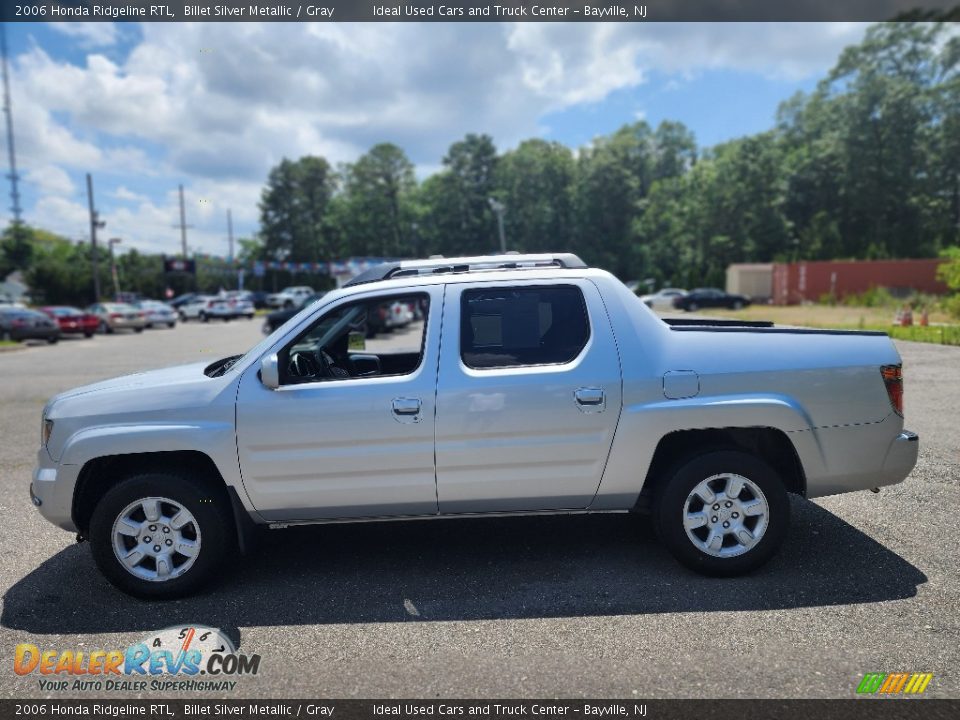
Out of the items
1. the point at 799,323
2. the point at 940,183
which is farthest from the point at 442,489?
the point at 940,183

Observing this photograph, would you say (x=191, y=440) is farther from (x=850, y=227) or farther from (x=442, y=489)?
(x=850, y=227)

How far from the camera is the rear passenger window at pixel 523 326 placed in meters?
3.97

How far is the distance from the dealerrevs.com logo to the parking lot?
6 cm

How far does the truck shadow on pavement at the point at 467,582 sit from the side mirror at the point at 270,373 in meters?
1.27

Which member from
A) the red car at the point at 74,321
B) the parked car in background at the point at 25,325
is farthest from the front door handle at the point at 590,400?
the red car at the point at 74,321

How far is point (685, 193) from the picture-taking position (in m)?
68.1

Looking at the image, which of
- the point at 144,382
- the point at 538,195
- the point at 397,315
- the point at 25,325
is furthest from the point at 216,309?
the point at 538,195

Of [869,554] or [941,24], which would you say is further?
[941,24]

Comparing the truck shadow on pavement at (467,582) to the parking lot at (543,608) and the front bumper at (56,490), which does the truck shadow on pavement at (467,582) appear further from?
the front bumper at (56,490)

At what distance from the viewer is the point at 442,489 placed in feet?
12.6

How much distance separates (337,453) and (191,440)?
33.7 inches

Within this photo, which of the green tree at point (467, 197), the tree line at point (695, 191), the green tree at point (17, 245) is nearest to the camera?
the tree line at point (695, 191)

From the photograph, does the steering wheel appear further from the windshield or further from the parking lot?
the parking lot

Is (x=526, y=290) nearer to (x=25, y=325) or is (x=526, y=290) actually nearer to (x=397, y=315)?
(x=397, y=315)
